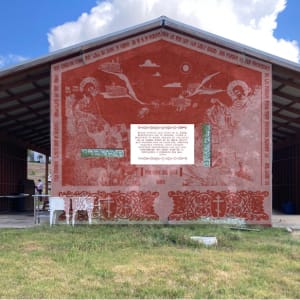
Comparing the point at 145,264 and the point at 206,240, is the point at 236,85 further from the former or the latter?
the point at 145,264

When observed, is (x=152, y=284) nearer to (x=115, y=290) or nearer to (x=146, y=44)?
(x=115, y=290)

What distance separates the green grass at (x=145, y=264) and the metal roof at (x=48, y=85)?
199 inches

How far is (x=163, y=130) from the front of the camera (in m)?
14.7

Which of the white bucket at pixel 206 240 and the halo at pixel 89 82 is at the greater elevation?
the halo at pixel 89 82

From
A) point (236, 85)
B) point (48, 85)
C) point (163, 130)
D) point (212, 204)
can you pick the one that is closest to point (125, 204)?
point (163, 130)

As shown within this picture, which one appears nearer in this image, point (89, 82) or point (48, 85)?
point (89, 82)

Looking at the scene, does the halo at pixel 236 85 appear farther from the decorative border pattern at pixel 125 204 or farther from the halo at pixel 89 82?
the halo at pixel 89 82

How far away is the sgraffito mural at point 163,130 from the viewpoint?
1463 cm

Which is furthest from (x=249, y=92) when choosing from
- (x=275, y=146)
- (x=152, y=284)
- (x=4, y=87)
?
(x=275, y=146)

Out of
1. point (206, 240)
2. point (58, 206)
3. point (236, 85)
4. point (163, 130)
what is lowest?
point (206, 240)

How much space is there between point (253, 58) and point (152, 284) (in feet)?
31.0

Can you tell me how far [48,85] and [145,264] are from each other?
1008cm

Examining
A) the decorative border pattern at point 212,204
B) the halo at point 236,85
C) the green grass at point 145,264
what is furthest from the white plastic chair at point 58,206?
the halo at point 236,85

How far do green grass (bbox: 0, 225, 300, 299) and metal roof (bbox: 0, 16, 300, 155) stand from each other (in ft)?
16.6
